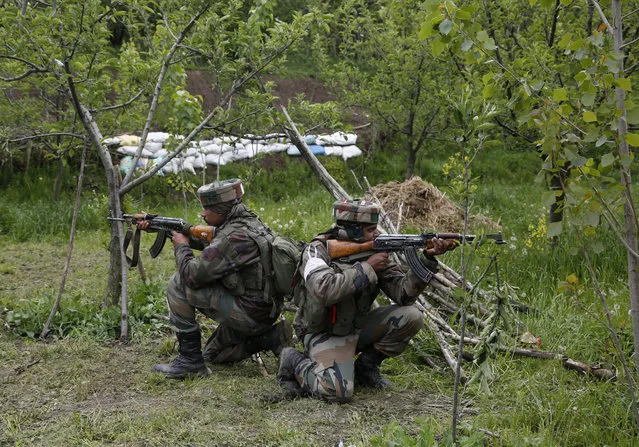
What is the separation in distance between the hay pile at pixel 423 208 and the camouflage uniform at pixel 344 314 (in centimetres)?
410

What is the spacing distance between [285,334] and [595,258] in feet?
12.1

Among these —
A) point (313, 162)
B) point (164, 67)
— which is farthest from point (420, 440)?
point (164, 67)

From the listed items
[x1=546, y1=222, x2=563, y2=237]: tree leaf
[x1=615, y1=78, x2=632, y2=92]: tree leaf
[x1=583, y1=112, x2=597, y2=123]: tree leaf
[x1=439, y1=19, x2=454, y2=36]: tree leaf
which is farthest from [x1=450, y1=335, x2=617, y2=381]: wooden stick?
[x1=439, y1=19, x2=454, y2=36]: tree leaf

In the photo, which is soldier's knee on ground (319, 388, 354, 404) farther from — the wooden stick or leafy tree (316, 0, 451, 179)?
leafy tree (316, 0, 451, 179)

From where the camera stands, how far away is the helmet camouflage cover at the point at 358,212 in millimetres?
4445

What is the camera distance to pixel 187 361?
4.88 meters

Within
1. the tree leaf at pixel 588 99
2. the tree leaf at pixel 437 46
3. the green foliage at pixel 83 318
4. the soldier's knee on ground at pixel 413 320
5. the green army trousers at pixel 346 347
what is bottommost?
the green foliage at pixel 83 318

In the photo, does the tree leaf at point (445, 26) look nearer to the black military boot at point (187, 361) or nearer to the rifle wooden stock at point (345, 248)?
the rifle wooden stock at point (345, 248)

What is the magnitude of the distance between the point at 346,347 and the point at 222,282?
3.47ft

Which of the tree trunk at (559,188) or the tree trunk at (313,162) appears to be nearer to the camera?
the tree trunk at (559,188)

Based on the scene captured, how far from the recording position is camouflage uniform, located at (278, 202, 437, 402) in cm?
429

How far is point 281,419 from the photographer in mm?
3996

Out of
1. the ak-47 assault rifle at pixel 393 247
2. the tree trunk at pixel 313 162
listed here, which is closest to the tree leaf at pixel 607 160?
the ak-47 assault rifle at pixel 393 247

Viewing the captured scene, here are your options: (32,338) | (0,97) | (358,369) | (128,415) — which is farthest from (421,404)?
(0,97)
